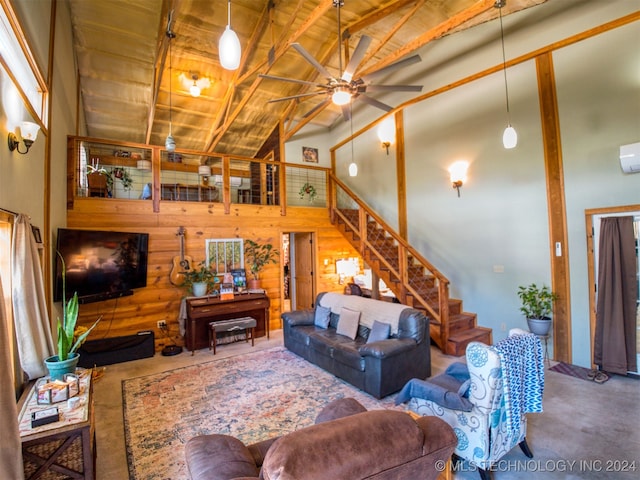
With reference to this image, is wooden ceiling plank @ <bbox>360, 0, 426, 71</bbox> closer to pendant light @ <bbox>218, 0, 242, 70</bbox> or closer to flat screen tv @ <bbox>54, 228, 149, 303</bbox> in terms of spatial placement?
pendant light @ <bbox>218, 0, 242, 70</bbox>

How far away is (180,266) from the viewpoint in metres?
5.66

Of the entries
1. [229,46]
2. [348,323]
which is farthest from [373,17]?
[348,323]

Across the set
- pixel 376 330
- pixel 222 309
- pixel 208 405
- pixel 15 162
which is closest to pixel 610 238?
pixel 376 330

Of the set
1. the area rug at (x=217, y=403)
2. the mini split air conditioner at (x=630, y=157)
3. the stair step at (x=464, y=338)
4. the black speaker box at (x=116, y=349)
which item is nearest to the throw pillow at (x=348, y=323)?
the area rug at (x=217, y=403)

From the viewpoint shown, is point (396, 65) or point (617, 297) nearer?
point (396, 65)

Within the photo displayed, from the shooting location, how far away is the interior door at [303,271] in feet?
24.6

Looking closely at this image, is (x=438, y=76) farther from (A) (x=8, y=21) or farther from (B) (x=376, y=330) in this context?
(A) (x=8, y=21)

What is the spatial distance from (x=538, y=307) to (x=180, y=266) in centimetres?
569

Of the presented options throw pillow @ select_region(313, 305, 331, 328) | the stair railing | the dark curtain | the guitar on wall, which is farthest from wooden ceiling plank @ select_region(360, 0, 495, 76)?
the guitar on wall

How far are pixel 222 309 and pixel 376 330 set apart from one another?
275 cm

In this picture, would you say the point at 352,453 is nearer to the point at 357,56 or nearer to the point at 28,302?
the point at 28,302

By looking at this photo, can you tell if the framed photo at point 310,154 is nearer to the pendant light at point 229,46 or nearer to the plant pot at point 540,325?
the plant pot at point 540,325

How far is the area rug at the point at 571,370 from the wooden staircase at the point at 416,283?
3.33ft

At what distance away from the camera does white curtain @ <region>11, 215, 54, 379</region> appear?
251 centimetres
